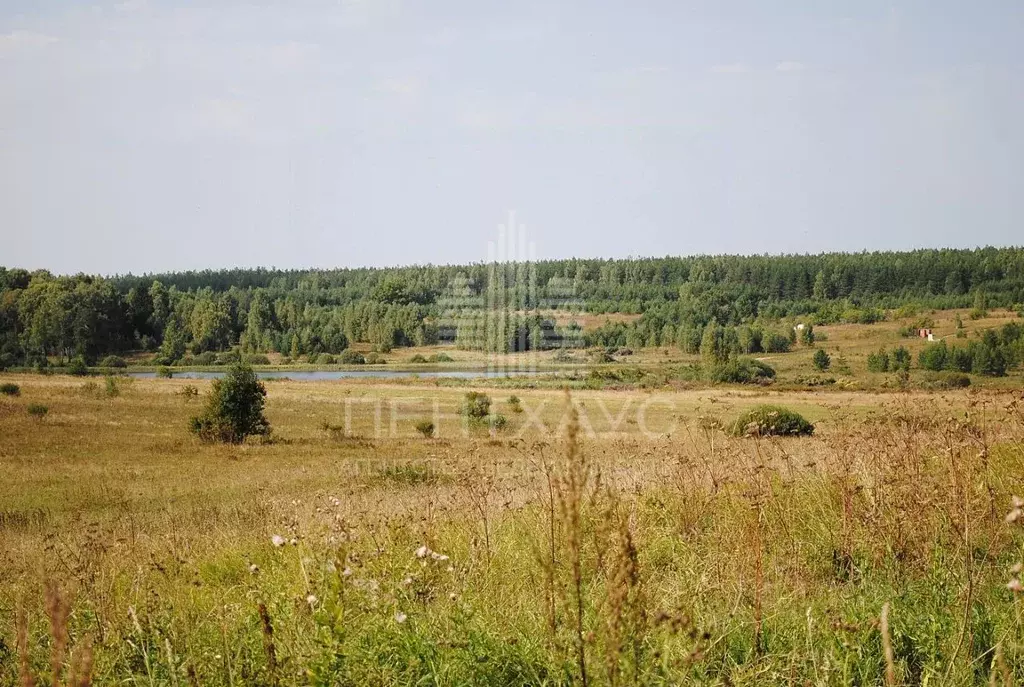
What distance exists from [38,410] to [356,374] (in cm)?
5375

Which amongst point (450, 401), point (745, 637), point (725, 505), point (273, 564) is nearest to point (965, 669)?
point (745, 637)

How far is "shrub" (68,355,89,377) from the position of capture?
61.3 metres

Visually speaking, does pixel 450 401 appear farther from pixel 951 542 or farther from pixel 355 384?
pixel 951 542

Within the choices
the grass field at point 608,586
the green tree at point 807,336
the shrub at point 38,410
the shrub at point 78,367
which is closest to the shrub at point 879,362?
the green tree at point 807,336

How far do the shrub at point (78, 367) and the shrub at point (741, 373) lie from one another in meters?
50.9

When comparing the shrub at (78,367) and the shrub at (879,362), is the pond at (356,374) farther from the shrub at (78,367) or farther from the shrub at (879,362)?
the shrub at (879,362)

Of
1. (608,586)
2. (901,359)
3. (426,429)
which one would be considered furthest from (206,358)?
(608,586)

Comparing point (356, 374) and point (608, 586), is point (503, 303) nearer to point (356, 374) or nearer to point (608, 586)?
point (356, 374)

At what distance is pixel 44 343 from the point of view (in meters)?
60.4

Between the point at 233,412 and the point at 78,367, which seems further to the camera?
the point at 78,367

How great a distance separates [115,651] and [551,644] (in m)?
1.99

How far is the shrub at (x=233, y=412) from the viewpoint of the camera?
35.3 meters

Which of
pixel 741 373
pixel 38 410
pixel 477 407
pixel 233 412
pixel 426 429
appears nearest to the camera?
pixel 233 412

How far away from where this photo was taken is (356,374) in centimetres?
9038
